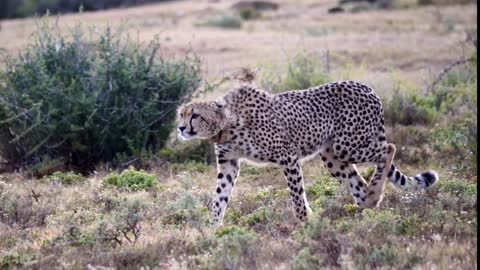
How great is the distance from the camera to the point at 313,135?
7766 mm

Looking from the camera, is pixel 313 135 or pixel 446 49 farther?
pixel 446 49

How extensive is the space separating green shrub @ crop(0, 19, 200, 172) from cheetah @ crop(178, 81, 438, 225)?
3.06 metres

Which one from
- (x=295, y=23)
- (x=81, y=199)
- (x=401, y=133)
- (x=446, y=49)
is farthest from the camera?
(x=295, y=23)

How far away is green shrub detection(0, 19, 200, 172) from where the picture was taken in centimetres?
1050

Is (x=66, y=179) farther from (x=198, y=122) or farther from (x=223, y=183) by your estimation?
(x=198, y=122)

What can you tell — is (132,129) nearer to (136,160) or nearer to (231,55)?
(136,160)

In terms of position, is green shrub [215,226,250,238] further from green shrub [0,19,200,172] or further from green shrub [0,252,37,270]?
green shrub [0,19,200,172]

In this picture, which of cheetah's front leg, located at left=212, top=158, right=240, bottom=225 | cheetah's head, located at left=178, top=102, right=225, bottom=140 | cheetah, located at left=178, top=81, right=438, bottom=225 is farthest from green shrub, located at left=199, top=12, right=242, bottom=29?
cheetah's head, located at left=178, top=102, right=225, bottom=140

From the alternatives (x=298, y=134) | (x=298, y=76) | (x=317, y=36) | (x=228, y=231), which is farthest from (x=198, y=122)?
(x=317, y=36)

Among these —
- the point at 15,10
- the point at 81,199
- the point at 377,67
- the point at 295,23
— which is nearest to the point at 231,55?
the point at 377,67

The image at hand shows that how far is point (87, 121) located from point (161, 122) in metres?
0.97

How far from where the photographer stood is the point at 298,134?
7.69m

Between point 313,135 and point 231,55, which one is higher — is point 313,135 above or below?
above

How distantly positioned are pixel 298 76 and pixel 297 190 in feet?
18.6
